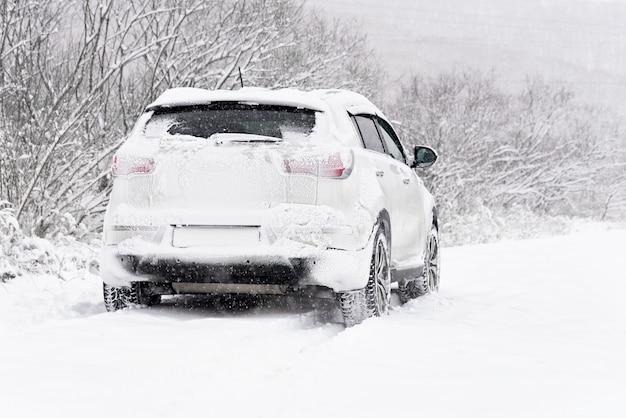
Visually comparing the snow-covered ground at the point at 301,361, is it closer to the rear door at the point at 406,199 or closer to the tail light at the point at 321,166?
the rear door at the point at 406,199

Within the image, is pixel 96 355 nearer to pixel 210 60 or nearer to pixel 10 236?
pixel 10 236

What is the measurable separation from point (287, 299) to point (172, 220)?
184cm

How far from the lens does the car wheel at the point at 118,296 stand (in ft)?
19.2

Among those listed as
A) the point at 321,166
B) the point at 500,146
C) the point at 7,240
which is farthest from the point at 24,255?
the point at 500,146

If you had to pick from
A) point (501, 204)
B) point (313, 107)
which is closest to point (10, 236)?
point (313, 107)

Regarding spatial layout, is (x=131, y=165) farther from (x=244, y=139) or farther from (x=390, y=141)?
(x=390, y=141)

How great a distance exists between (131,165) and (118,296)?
104cm

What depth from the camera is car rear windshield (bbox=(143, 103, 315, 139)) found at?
18.2 feet

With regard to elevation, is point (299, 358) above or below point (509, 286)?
above

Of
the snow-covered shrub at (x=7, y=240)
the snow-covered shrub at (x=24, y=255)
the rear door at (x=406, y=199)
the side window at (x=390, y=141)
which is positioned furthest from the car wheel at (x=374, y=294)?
the snow-covered shrub at (x=7, y=240)

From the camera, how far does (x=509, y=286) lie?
8570 millimetres

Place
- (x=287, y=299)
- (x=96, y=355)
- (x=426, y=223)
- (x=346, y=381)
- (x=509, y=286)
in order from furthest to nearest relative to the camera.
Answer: (x=509, y=286) < (x=426, y=223) < (x=287, y=299) < (x=96, y=355) < (x=346, y=381)

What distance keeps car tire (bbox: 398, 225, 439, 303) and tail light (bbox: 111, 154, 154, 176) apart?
3.00 meters

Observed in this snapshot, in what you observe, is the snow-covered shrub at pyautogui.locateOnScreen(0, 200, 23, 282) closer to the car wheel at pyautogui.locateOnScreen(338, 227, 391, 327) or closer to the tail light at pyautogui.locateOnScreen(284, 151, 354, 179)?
the tail light at pyautogui.locateOnScreen(284, 151, 354, 179)
